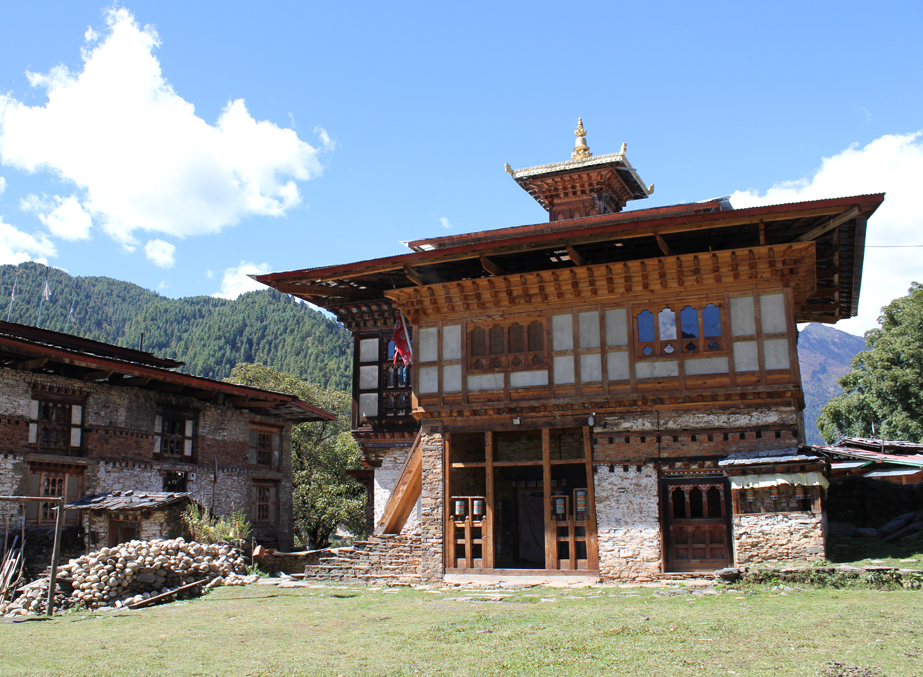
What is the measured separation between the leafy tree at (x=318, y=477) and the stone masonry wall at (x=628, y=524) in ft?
77.7

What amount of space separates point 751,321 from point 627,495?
4.67 m

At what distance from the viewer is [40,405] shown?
2378 centimetres

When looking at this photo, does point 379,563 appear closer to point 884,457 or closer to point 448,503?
point 448,503

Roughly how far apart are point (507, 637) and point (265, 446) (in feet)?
72.0

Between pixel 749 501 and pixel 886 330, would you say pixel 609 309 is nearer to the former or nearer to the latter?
pixel 749 501

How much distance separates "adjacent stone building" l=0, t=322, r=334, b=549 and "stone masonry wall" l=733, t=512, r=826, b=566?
14371 millimetres

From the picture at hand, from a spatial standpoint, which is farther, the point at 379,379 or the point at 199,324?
the point at 199,324

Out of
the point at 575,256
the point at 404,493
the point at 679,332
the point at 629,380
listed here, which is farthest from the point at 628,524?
the point at 575,256

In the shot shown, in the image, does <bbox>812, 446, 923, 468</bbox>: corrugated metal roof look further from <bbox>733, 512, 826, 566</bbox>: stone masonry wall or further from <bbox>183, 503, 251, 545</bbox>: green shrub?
<bbox>183, 503, 251, 545</bbox>: green shrub

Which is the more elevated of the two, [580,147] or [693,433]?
[580,147]

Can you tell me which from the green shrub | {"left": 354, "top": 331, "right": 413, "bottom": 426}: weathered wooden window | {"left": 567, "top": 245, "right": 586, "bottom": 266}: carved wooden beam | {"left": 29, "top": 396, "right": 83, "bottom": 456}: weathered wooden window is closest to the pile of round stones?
the green shrub

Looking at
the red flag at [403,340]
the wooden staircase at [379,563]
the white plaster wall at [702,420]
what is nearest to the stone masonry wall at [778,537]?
the white plaster wall at [702,420]

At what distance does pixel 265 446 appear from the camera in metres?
31.5

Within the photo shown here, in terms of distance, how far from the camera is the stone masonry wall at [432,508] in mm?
19609
